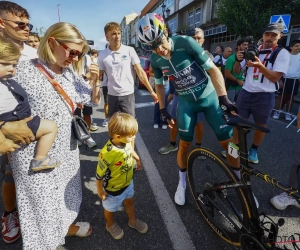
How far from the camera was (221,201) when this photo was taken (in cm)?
191

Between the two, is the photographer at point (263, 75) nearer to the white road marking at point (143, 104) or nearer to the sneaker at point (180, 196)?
the sneaker at point (180, 196)

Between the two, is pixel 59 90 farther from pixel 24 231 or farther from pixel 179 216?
pixel 179 216

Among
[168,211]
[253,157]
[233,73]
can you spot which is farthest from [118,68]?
[253,157]

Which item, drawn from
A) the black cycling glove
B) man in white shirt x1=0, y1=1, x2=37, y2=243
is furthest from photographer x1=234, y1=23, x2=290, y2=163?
man in white shirt x1=0, y1=1, x2=37, y2=243

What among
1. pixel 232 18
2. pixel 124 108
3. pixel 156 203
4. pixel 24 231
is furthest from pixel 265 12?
pixel 24 231

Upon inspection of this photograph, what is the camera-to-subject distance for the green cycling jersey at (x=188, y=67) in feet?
6.83

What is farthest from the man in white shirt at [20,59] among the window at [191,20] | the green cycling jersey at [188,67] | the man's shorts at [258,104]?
the window at [191,20]

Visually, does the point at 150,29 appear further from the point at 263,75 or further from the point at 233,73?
the point at 233,73

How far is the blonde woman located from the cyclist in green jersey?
0.83m

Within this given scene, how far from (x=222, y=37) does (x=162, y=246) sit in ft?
70.8

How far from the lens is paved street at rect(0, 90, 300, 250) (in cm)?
188

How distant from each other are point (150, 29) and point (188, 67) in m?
0.56

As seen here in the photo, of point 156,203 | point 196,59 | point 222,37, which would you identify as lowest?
point 156,203

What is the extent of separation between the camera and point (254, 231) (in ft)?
5.01
